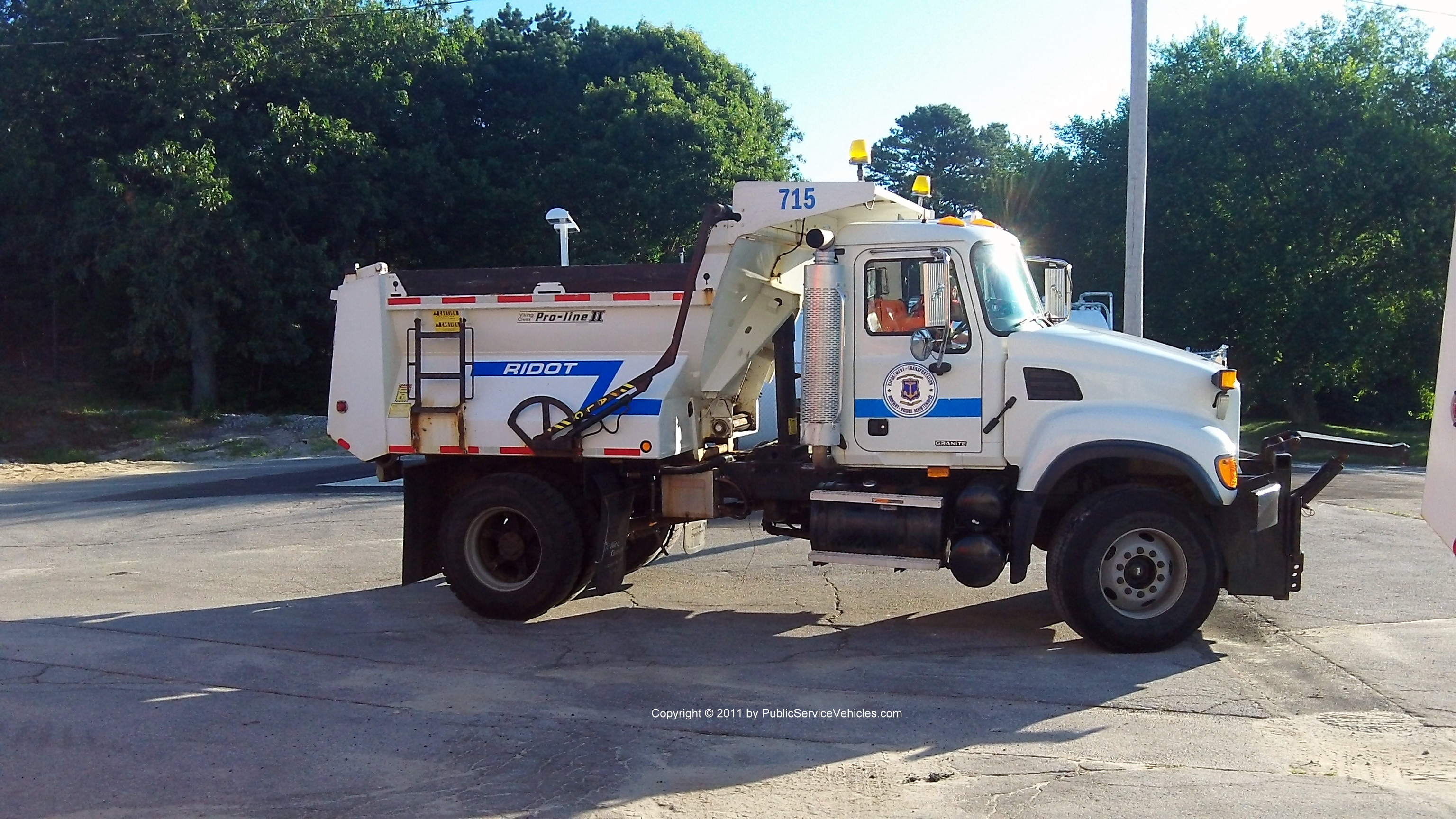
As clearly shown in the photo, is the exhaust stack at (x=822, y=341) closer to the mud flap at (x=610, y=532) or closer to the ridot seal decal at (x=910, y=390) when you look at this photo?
the ridot seal decal at (x=910, y=390)

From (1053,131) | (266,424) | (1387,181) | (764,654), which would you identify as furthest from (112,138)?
(1387,181)

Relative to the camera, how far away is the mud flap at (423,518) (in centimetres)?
893

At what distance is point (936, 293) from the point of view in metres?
7.60

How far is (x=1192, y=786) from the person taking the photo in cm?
521

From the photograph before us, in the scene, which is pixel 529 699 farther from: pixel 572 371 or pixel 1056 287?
pixel 1056 287

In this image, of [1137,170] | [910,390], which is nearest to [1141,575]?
[910,390]

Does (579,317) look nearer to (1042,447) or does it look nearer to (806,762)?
(1042,447)

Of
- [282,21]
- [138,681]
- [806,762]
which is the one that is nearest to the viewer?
[806,762]

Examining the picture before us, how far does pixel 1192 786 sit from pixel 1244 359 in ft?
84.7

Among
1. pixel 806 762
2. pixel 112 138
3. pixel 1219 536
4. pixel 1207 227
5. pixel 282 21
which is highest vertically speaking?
pixel 282 21

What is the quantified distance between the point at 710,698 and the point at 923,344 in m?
2.69

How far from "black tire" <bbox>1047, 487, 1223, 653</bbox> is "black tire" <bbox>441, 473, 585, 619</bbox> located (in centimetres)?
339

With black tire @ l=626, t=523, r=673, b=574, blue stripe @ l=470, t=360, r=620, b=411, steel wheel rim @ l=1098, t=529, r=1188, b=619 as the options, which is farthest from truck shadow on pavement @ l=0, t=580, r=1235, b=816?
blue stripe @ l=470, t=360, r=620, b=411

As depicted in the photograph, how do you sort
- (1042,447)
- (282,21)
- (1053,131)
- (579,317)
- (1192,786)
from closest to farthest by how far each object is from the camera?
(1192,786)
(1042,447)
(579,317)
(282,21)
(1053,131)
